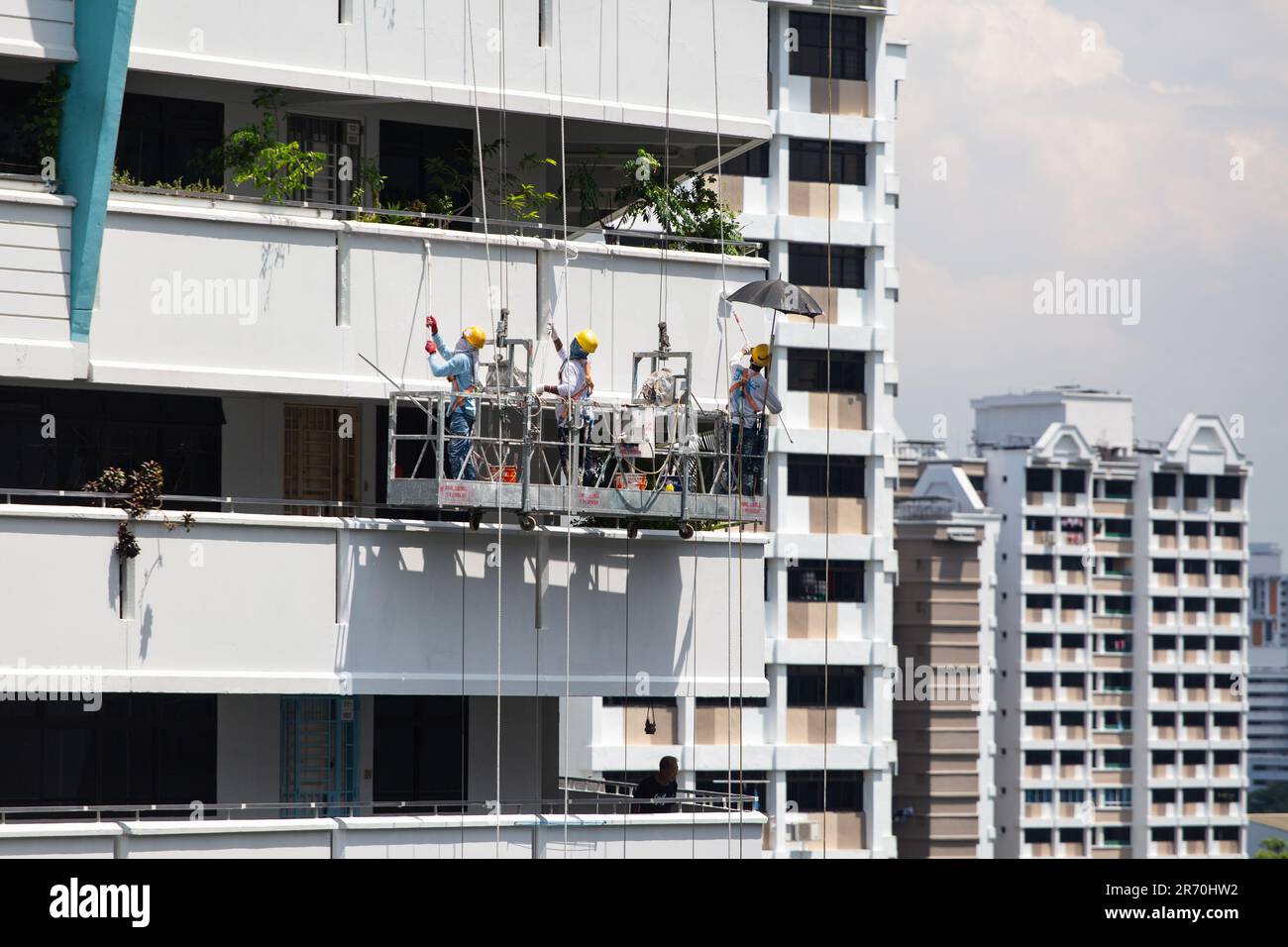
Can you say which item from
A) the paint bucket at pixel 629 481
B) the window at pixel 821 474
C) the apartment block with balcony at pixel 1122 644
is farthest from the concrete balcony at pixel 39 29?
the apartment block with balcony at pixel 1122 644

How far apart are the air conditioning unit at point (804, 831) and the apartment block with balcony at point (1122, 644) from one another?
75156 mm

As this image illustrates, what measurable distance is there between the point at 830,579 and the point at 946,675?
7436 centimetres

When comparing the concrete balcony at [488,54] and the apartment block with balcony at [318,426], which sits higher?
the concrete balcony at [488,54]

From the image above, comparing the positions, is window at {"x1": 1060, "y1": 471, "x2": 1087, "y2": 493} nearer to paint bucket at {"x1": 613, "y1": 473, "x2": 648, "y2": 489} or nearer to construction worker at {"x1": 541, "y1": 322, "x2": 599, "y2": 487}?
paint bucket at {"x1": 613, "y1": 473, "x2": 648, "y2": 489}

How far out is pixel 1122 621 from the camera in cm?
15062

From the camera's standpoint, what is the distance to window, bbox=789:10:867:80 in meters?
68.4

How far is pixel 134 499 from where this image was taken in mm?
23000

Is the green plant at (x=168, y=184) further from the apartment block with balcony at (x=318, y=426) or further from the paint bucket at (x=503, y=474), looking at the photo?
the paint bucket at (x=503, y=474)

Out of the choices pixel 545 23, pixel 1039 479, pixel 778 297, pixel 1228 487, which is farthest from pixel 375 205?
pixel 1228 487

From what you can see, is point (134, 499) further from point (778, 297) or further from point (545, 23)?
point (545, 23)

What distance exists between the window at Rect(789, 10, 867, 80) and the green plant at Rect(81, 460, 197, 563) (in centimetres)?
4766

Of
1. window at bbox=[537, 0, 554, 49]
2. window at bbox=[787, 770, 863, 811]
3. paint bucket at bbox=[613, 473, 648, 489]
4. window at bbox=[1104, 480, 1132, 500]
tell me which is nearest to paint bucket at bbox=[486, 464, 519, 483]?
paint bucket at bbox=[613, 473, 648, 489]

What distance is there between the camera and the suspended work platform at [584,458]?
2331 cm

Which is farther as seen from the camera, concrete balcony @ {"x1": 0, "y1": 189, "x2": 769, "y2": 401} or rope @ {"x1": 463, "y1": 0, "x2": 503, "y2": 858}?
rope @ {"x1": 463, "y1": 0, "x2": 503, "y2": 858}
